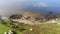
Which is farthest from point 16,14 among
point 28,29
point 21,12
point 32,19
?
point 28,29

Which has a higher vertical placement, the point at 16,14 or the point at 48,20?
the point at 16,14

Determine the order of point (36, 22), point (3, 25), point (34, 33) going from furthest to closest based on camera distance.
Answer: point (36, 22), point (3, 25), point (34, 33)

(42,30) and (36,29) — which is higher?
(36,29)

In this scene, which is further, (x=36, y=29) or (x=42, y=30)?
(x=42, y=30)

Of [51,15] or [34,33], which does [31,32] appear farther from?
[51,15]

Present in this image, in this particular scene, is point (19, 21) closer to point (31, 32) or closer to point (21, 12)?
point (21, 12)

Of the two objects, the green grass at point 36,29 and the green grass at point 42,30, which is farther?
the green grass at point 42,30

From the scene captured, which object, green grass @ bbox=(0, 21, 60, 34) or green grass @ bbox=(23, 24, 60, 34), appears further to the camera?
green grass @ bbox=(23, 24, 60, 34)

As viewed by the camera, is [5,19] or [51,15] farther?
[51,15]

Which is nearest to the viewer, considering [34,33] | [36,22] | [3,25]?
[34,33]
